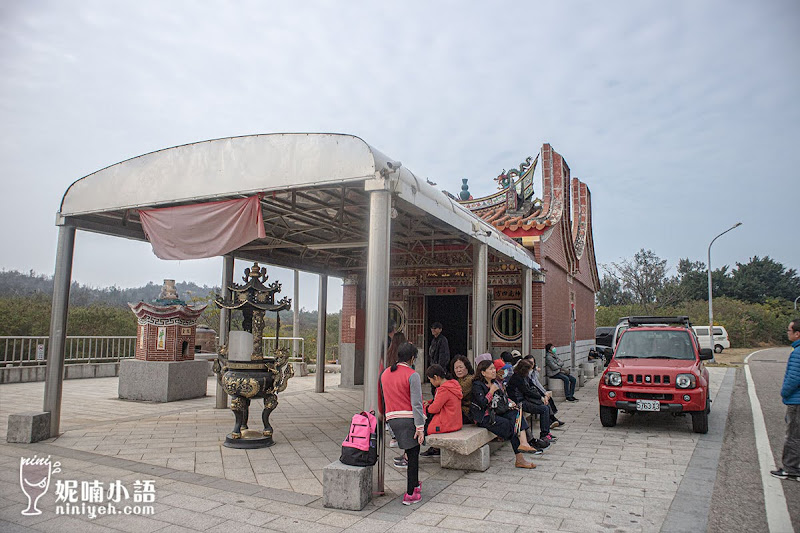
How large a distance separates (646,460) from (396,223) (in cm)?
565

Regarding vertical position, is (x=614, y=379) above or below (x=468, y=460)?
above

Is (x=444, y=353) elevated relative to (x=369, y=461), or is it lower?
elevated

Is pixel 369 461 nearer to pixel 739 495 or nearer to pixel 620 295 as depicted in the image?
pixel 739 495

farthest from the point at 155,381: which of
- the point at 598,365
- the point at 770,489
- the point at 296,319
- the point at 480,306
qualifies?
the point at 598,365

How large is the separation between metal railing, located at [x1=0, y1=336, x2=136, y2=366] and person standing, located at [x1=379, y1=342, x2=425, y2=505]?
13.0m

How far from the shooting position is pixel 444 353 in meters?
9.77

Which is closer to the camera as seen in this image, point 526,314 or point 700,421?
point 700,421

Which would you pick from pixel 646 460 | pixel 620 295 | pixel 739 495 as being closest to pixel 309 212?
pixel 646 460

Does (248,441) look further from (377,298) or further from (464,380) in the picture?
(377,298)

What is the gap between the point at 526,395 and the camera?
25.4 feet

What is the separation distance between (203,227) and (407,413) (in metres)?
3.59

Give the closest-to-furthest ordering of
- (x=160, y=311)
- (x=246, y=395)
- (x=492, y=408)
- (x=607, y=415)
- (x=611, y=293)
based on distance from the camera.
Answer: (x=492, y=408) → (x=246, y=395) → (x=607, y=415) → (x=160, y=311) → (x=611, y=293)

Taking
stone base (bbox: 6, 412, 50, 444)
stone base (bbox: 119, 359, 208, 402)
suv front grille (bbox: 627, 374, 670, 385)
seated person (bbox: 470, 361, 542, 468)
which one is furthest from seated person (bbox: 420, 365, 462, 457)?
stone base (bbox: 119, 359, 208, 402)

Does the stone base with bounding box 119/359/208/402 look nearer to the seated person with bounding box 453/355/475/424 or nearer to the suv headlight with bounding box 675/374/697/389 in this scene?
the seated person with bounding box 453/355/475/424
